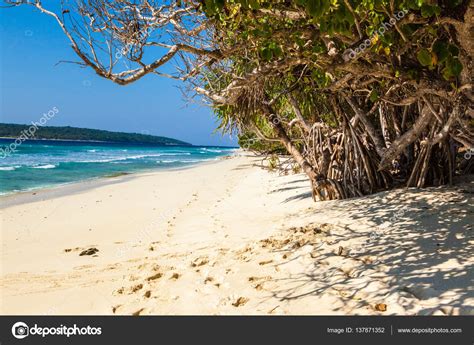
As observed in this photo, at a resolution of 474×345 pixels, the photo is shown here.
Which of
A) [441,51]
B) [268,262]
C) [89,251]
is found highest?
[441,51]

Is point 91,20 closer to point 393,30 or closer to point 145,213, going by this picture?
point 393,30

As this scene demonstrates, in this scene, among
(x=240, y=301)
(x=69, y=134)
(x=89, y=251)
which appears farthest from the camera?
(x=69, y=134)

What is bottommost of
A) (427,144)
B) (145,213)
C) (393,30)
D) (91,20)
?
(145,213)

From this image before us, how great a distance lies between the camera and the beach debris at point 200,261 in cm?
439

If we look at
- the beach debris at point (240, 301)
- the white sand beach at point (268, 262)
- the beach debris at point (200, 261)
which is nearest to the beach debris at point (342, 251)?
the white sand beach at point (268, 262)

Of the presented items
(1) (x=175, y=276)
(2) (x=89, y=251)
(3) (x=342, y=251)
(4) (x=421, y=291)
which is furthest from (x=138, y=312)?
(2) (x=89, y=251)

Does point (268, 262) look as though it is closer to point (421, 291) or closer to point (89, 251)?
point (421, 291)

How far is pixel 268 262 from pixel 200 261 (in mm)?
900

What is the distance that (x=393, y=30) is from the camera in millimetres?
Result: 3176

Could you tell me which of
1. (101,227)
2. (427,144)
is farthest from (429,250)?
(101,227)

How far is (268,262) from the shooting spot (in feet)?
13.2

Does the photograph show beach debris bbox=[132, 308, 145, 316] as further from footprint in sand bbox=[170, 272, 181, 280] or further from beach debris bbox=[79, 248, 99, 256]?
beach debris bbox=[79, 248, 99, 256]

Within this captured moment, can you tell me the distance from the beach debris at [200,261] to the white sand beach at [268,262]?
0.10 feet
